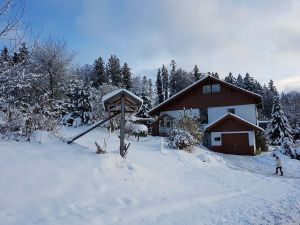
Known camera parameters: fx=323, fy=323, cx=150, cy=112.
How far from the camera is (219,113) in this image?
117 ft

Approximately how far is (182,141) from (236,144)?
1180 cm

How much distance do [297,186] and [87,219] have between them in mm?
11116

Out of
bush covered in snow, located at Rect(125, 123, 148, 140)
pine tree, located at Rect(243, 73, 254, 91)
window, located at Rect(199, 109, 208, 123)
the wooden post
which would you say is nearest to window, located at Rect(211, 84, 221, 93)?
window, located at Rect(199, 109, 208, 123)

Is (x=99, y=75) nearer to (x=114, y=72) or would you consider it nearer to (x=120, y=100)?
(x=114, y=72)

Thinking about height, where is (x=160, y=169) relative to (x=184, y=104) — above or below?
below

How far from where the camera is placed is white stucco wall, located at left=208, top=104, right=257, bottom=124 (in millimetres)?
34438

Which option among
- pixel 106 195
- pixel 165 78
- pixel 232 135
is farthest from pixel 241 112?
pixel 165 78

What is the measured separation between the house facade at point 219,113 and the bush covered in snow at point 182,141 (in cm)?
861

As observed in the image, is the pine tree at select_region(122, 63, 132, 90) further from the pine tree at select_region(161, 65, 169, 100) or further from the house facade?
the house facade

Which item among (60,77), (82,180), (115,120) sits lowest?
(82,180)

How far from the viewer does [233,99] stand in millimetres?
35406

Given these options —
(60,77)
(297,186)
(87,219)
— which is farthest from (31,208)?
(60,77)

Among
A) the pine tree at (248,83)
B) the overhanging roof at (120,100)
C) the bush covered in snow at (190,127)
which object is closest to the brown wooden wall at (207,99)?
the bush covered in snow at (190,127)

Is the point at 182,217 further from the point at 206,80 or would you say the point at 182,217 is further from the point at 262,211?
the point at 206,80
